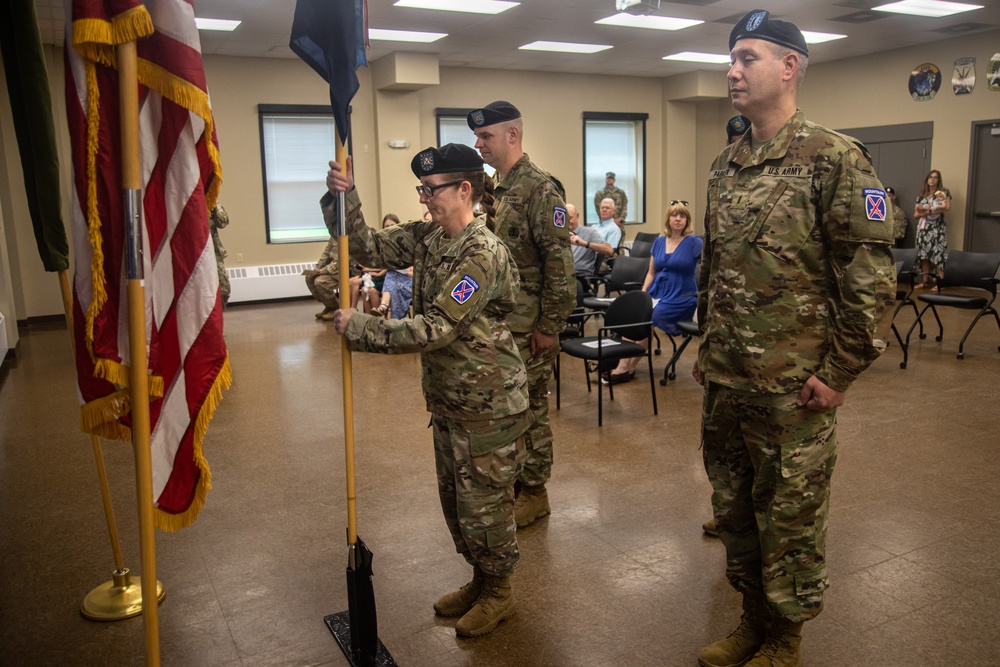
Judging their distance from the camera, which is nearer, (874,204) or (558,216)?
(874,204)

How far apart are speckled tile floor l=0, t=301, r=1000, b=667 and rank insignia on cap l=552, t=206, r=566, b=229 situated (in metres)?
1.34

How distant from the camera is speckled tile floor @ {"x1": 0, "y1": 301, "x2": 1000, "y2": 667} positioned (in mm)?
2617

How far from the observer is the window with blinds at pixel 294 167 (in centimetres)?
1146

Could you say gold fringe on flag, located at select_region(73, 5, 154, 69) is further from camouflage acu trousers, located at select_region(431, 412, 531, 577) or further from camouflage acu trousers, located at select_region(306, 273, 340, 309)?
→ camouflage acu trousers, located at select_region(306, 273, 340, 309)

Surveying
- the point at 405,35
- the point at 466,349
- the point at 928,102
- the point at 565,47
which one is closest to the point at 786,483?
the point at 466,349

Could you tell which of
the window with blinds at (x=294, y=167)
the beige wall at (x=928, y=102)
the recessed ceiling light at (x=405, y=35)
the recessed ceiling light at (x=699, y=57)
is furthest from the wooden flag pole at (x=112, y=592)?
the beige wall at (x=928, y=102)

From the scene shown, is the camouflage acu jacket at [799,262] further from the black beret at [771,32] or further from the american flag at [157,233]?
the american flag at [157,233]

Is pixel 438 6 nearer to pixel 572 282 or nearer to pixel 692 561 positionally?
pixel 572 282

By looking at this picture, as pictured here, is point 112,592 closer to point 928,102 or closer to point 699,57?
point 699,57

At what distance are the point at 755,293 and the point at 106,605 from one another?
2.50 m

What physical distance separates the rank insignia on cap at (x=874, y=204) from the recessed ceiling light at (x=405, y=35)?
28.4 ft

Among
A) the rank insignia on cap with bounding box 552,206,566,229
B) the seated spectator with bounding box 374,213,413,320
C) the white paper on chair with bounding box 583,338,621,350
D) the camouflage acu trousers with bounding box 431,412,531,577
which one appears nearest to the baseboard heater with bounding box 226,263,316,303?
the seated spectator with bounding box 374,213,413,320

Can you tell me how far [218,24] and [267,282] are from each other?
364 cm

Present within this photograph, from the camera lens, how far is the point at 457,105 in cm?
1262
